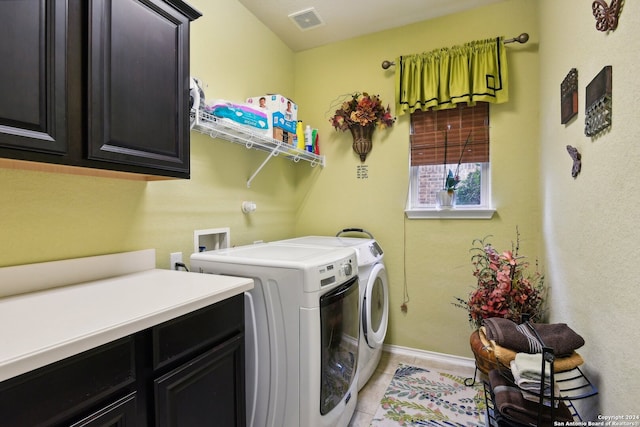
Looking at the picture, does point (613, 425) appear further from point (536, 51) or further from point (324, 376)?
point (536, 51)

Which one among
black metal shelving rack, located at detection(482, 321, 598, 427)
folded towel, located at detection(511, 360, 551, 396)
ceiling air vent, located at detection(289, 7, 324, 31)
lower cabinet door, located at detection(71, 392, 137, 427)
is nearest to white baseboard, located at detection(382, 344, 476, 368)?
black metal shelving rack, located at detection(482, 321, 598, 427)

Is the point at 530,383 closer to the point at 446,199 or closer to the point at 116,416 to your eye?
the point at 116,416

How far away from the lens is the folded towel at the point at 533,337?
1.12 meters

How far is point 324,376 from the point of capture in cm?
146

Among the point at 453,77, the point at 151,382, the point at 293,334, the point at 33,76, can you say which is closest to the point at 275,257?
the point at 293,334

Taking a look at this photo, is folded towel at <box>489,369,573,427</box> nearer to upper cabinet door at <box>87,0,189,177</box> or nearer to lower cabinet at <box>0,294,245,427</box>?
lower cabinet at <box>0,294,245,427</box>

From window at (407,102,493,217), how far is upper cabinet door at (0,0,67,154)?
220 cm

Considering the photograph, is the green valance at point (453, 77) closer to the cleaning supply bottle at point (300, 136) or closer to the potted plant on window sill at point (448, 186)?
the potted plant on window sill at point (448, 186)

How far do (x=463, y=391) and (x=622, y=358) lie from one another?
4.42ft

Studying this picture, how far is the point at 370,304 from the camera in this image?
206 cm

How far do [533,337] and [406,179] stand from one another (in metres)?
1.55

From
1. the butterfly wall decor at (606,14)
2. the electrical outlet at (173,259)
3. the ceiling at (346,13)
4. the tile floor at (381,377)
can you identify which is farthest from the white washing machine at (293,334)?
the ceiling at (346,13)

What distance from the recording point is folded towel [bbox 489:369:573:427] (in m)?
1.05

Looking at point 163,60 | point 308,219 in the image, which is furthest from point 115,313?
point 308,219
